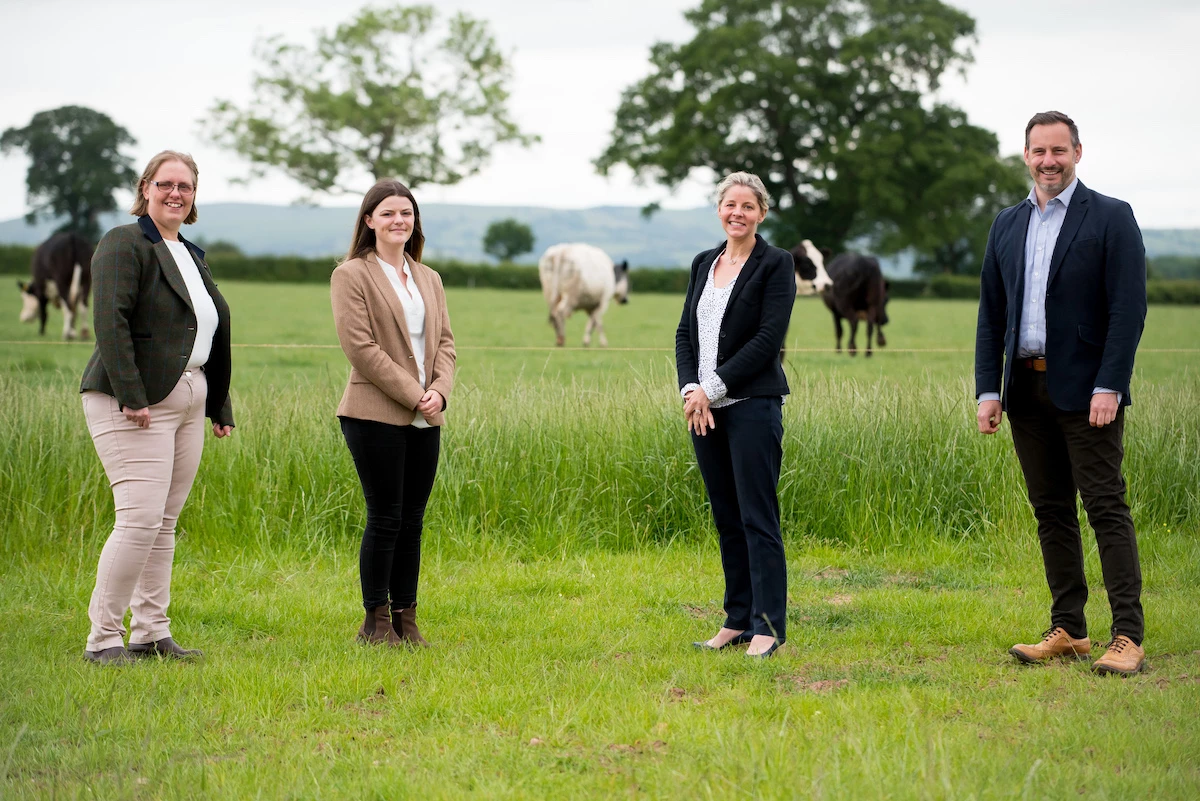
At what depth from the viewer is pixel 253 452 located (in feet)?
23.1

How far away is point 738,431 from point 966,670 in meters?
1.32

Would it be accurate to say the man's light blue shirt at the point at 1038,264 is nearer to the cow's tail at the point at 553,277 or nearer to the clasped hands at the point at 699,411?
the clasped hands at the point at 699,411

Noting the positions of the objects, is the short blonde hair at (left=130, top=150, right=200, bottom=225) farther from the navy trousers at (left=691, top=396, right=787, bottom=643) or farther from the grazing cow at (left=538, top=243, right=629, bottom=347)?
the grazing cow at (left=538, top=243, right=629, bottom=347)

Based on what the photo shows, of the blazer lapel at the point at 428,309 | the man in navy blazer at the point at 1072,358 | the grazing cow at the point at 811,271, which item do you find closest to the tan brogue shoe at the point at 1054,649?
the man in navy blazer at the point at 1072,358

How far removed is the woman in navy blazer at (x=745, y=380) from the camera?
4539 millimetres

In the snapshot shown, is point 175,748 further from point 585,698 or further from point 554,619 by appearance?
point 554,619

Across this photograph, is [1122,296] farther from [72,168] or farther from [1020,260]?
[72,168]

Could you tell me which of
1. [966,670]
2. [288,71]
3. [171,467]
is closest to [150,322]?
[171,467]

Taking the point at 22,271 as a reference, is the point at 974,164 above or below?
above

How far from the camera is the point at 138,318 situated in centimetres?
445

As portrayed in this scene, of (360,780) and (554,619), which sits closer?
(360,780)

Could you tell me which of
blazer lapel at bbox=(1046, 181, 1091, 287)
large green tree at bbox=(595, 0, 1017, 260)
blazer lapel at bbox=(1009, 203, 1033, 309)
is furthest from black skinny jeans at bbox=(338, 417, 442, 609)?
large green tree at bbox=(595, 0, 1017, 260)

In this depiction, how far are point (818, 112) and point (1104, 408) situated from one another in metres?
51.2

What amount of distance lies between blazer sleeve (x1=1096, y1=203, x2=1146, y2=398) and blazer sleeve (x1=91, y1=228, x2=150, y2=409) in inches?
150
